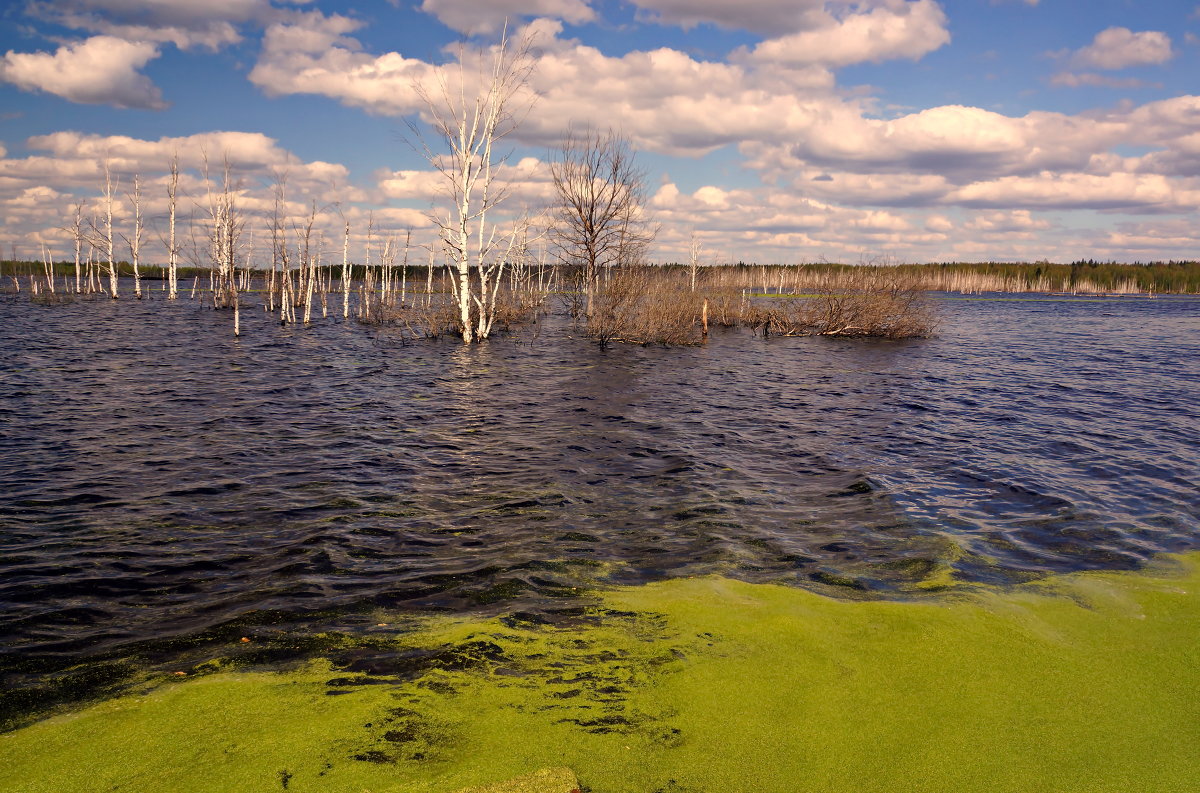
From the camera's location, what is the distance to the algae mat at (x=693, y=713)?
142 inches

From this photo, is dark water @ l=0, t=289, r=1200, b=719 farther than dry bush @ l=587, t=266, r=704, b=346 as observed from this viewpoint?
No

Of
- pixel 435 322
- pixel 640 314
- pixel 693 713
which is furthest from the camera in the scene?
pixel 435 322

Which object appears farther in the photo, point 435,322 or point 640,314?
point 435,322

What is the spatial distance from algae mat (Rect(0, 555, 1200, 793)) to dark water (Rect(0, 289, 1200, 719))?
104 cm

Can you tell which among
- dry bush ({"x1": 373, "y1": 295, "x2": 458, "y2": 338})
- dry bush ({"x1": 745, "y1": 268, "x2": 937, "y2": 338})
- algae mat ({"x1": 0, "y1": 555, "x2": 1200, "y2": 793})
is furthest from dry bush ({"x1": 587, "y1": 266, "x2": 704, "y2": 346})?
algae mat ({"x1": 0, "y1": 555, "x2": 1200, "y2": 793})

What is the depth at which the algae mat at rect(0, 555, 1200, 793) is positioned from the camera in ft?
11.8

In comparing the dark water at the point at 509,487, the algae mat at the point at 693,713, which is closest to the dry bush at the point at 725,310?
the dark water at the point at 509,487

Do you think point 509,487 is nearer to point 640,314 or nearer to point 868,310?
point 640,314

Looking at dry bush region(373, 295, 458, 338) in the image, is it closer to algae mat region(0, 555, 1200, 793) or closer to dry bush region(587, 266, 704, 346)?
dry bush region(587, 266, 704, 346)

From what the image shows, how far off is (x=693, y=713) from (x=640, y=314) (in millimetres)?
28956

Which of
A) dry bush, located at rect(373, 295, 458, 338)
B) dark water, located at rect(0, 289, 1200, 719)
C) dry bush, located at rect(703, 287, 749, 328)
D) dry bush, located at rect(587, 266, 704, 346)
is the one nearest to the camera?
dark water, located at rect(0, 289, 1200, 719)

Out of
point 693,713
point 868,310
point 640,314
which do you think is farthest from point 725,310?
point 693,713

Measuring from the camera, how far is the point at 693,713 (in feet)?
13.9

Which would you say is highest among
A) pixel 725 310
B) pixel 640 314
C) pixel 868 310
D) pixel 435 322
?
pixel 868 310
